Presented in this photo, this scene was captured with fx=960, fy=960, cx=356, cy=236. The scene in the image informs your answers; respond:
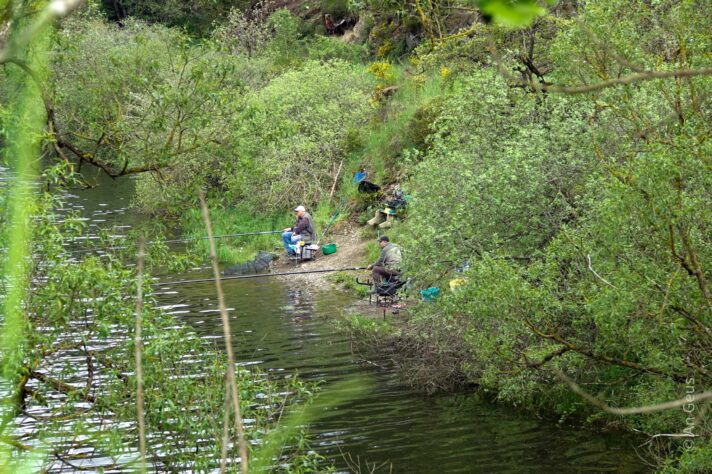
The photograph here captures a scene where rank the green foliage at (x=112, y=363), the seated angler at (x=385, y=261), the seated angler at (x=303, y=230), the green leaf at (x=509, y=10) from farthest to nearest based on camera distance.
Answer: the seated angler at (x=303, y=230)
the seated angler at (x=385, y=261)
the green foliage at (x=112, y=363)
the green leaf at (x=509, y=10)

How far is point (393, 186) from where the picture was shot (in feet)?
84.2

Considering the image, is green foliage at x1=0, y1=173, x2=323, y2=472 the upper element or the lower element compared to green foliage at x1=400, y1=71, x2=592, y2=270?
lower

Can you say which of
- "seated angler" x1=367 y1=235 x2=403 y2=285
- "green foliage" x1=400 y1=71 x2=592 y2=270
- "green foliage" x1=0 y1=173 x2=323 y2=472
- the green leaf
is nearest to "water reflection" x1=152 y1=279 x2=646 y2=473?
"seated angler" x1=367 y1=235 x2=403 y2=285

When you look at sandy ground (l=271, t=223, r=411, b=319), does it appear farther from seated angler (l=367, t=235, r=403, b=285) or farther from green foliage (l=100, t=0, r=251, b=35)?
green foliage (l=100, t=0, r=251, b=35)

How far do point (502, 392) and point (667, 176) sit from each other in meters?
4.01

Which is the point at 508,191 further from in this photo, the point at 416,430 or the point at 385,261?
the point at 385,261

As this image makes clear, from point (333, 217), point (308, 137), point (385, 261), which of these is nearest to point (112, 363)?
point (385, 261)

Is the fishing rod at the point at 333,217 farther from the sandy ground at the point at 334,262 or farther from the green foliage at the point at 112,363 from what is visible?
the green foliage at the point at 112,363

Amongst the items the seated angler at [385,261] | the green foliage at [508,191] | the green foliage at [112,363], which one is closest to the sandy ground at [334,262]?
the seated angler at [385,261]

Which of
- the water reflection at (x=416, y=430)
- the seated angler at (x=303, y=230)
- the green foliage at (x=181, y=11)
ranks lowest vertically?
the water reflection at (x=416, y=430)

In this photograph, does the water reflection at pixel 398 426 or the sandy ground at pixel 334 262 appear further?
the sandy ground at pixel 334 262

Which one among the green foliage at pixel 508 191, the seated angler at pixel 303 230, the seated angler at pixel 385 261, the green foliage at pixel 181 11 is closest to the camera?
the green foliage at pixel 508 191

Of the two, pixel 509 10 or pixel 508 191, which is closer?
pixel 509 10

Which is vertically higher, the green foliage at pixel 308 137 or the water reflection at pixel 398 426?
the green foliage at pixel 308 137
